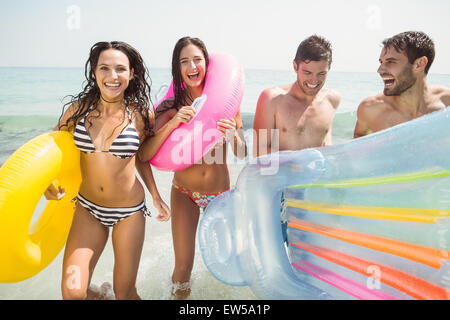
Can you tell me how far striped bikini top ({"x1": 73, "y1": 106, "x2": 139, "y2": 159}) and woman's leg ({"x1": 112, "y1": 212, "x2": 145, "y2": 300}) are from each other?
44 centimetres

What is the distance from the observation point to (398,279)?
5.83 ft

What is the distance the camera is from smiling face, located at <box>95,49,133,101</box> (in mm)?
2047

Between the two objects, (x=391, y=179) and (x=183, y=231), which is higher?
(x=391, y=179)

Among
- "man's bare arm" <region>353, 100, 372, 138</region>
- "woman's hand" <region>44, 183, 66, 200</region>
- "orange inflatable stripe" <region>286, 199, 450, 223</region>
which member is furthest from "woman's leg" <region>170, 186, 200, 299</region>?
"man's bare arm" <region>353, 100, 372, 138</region>

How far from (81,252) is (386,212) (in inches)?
70.3

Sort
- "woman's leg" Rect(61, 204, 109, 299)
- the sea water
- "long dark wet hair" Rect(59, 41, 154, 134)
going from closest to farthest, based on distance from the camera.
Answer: "woman's leg" Rect(61, 204, 109, 299) → "long dark wet hair" Rect(59, 41, 154, 134) → the sea water

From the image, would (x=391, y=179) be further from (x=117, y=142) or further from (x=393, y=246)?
(x=117, y=142)

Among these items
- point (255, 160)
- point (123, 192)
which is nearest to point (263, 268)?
point (255, 160)

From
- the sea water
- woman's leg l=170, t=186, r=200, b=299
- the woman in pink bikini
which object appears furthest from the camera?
the sea water

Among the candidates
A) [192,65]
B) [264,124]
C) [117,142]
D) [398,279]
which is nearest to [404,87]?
[264,124]

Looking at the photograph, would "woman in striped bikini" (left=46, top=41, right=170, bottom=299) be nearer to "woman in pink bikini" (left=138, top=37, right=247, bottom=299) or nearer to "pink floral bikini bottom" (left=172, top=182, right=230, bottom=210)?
"woman in pink bikini" (left=138, top=37, right=247, bottom=299)

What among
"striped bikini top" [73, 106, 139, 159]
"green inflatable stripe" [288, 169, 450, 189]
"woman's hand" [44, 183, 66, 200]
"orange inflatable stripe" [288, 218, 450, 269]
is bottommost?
"orange inflatable stripe" [288, 218, 450, 269]

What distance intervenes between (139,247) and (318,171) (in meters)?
1.26

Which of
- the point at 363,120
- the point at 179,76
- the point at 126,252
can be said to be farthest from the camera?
the point at 363,120
